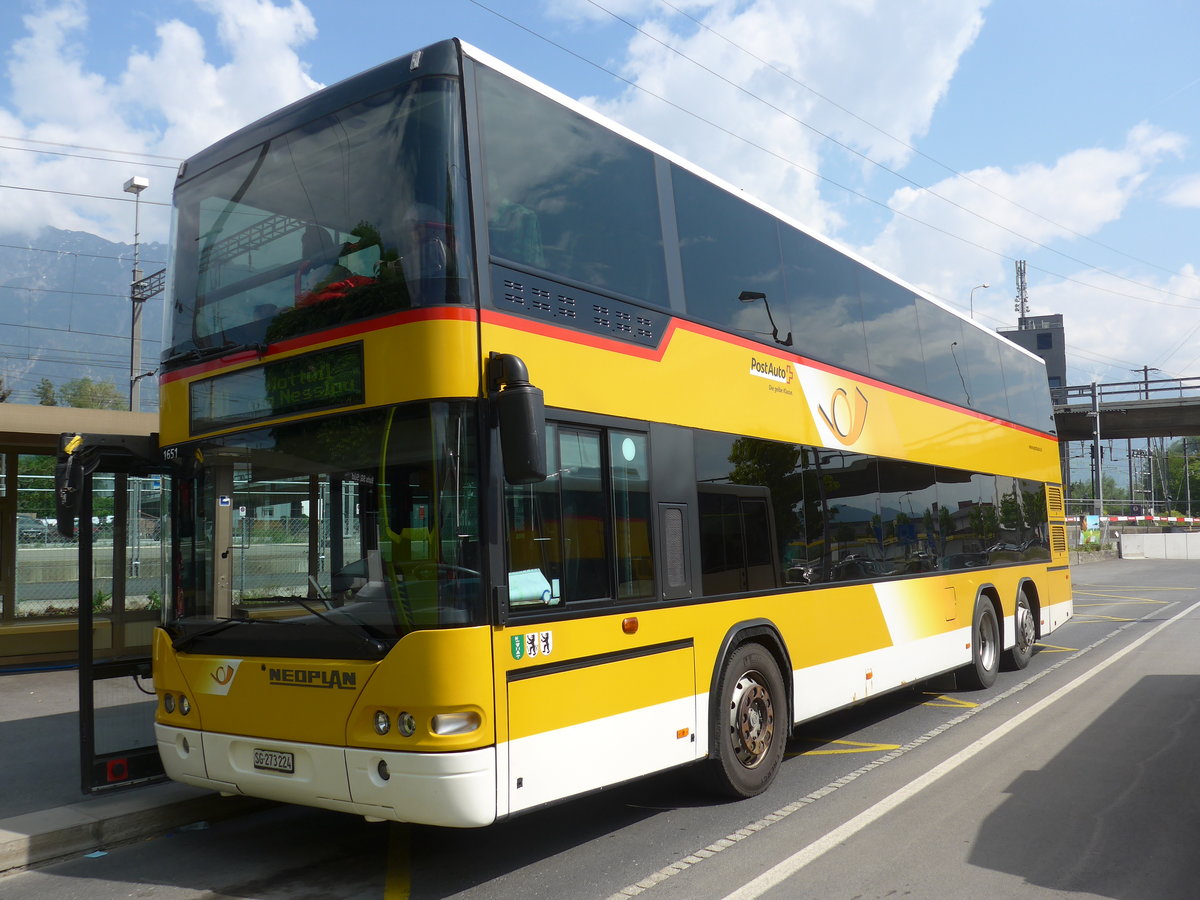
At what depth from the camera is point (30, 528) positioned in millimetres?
13977

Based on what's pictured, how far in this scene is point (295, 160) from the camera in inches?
243

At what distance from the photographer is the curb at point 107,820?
19.9 ft

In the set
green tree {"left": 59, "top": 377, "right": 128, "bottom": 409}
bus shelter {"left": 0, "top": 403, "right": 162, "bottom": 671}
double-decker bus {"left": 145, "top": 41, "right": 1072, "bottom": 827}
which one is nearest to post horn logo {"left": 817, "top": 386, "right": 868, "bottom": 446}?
double-decker bus {"left": 145, "top": 41, "right": 1072, "bottom": 827}

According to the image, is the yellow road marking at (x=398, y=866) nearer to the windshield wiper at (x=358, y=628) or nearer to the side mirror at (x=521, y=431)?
the windshield wiper at (x=358, y=628)

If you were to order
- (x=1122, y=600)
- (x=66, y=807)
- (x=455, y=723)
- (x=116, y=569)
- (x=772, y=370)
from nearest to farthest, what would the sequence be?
(x=455, y=723)
(x=66, y=807)
(x=772, y=370)
(x=116, y=569)
(x=1122, y=600)

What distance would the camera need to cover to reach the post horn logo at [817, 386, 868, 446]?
29.6ft

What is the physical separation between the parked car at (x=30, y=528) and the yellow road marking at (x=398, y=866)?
9530mm

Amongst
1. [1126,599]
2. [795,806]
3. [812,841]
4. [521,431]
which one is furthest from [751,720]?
[1126,599]

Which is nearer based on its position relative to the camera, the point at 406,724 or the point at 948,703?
the point at 406,724

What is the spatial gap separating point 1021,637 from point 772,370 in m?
7.22

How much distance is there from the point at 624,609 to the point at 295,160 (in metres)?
3.33

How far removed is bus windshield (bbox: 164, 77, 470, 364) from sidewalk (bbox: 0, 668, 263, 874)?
295 centimetres

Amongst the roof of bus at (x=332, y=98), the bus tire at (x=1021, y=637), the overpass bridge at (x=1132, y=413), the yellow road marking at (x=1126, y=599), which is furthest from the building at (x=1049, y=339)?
the roof of bus at (x=332, y=98)

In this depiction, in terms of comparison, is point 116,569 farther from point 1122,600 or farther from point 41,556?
point 1122,600
